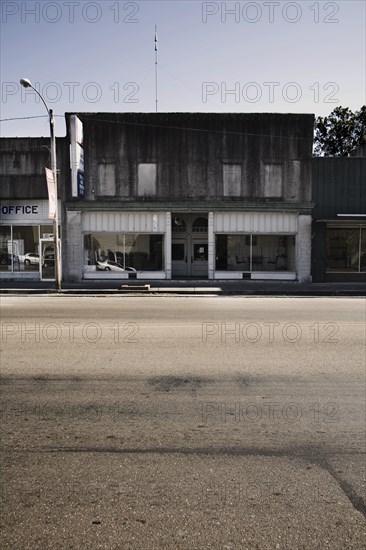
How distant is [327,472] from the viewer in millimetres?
3611

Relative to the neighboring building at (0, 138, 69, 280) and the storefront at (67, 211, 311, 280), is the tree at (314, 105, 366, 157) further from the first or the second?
the neighboring building at (0, 138, 69, 280)

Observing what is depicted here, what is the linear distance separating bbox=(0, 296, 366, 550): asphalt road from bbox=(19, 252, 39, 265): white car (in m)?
15.5

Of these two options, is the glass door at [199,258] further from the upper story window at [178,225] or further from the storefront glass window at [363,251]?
the storefront glass window at [363,251]

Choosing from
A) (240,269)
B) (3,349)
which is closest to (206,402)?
(3,349)

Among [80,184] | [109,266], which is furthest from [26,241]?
[109,266]

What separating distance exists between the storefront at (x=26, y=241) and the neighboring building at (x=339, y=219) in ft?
44.5

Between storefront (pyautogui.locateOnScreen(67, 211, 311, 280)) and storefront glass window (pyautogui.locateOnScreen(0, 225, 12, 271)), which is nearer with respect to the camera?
storefront (pyautogui.locateOnScreen(67, 211, 311, 280))

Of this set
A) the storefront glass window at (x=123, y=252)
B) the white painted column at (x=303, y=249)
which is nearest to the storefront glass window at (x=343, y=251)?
the white painted column at (x=303, y=249)

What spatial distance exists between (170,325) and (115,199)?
529 inches

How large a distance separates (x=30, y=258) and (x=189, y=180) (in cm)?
913

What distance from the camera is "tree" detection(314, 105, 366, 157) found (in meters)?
41.2

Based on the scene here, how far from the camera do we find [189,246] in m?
24.3

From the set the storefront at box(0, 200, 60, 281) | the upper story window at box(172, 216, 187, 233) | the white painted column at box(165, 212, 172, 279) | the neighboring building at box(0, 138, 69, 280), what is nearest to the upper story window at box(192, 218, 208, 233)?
the upper story window at box(172, 216, 187, 233)

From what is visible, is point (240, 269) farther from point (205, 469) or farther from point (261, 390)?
point (205, 469)
